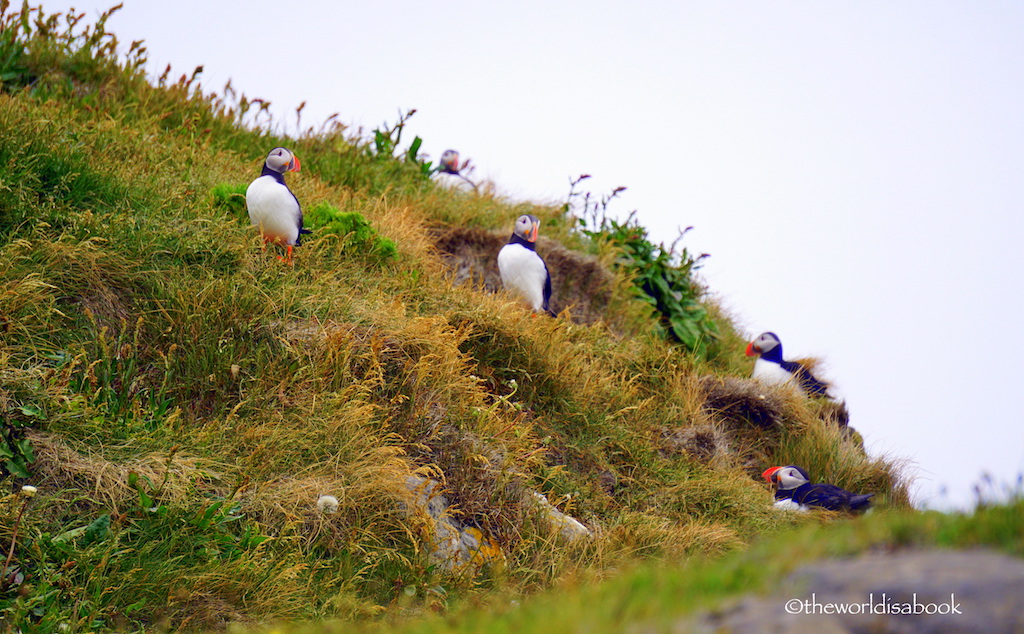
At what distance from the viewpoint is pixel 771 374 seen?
8523mm

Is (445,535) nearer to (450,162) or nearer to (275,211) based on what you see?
(275,211)

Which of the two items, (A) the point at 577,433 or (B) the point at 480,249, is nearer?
(A) the point at 577,433

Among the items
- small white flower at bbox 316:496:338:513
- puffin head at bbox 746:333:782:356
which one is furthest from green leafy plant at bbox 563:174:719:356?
small white flower at bbox 316:496:338:513

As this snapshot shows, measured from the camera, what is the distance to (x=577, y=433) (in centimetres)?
643

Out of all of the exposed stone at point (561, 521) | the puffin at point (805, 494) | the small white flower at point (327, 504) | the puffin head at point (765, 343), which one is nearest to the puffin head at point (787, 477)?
the puffin at point (805, 494)

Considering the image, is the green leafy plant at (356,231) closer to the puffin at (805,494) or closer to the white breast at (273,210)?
the white breast at (273,210)

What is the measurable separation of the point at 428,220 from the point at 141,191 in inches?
119

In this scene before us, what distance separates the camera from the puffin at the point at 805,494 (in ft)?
20.4

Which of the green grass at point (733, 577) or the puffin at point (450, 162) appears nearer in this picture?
the green grass at point (733, 577)

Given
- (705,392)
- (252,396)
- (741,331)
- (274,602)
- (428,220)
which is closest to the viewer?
(274,602)

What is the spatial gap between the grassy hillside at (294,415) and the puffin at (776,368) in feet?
1.37

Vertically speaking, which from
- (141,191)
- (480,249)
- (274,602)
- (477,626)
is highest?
(480,249)

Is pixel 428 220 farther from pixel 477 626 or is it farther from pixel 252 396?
pixel 477 626

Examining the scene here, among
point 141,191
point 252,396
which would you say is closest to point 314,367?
point 252,396
